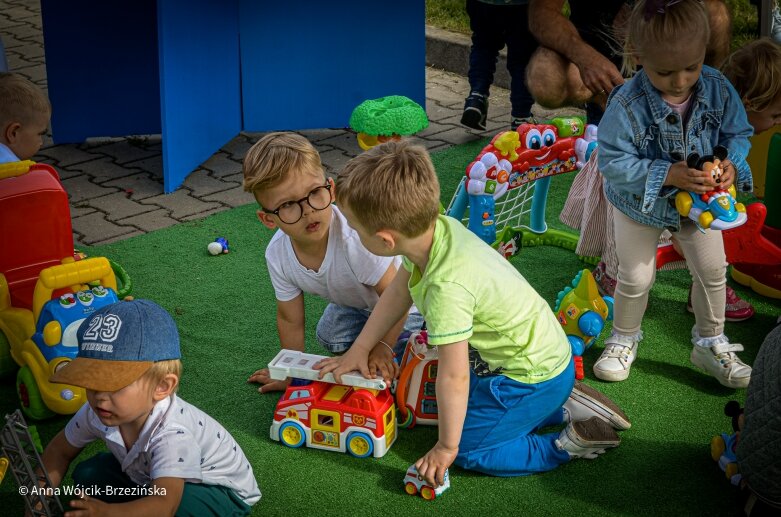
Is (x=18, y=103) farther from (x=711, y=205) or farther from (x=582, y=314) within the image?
(x=711, y=205)

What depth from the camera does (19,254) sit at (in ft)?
11.8

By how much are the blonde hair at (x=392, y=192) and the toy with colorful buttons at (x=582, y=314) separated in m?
1.15

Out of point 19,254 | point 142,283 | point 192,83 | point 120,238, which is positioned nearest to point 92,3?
point 192,83

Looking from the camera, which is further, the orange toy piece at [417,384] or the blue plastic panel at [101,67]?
the blue plastic panel at [101,67]

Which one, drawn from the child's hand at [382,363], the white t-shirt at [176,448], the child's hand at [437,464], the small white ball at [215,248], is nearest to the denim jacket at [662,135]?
the child's hand at [382,363]

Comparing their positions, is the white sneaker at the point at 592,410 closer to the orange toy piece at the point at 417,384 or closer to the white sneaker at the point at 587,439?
the white sneaker at the point at 587,439

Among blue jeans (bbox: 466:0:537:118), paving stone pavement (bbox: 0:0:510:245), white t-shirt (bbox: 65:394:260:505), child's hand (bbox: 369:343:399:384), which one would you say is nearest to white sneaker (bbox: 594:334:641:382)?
child's hand (bbox: 369:343:399:384)

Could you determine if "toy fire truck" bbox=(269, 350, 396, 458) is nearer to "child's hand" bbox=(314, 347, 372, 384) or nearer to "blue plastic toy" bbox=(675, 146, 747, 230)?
"child's hand" bbox=(314, 347, 372, 384)

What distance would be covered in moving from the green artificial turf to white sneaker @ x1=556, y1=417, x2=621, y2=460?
53 mm

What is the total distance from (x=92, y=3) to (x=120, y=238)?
1.89m

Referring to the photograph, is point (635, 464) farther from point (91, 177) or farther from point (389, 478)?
point (91, 177)

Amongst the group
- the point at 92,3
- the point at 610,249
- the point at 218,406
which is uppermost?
the point at 92,3

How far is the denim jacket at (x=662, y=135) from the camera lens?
3.27m

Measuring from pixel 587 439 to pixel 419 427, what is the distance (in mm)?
642
